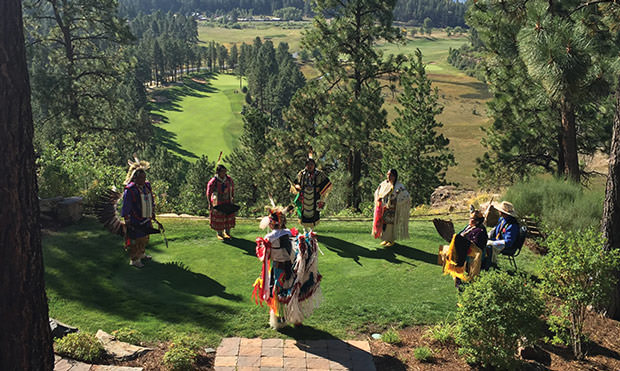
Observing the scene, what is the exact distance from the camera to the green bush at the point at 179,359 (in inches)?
275

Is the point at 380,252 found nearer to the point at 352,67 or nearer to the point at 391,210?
the point at 391,210

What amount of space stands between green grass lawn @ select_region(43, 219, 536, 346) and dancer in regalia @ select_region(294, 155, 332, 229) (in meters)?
0.84

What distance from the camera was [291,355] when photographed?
25.0 feet

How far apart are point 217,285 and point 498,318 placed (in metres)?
5.78

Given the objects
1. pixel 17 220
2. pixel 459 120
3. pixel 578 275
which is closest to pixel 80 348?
pixel 17 220

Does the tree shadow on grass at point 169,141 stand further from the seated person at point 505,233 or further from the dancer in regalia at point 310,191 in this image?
the seated person at point 505,233

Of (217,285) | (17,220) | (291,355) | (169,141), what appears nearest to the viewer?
(17,220)

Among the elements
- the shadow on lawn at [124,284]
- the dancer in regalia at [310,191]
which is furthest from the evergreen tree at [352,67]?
the shadow on lawn at [124,284]

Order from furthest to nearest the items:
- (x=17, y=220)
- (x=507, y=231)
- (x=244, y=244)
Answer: (x=244, y=244)
(x=507, y=231)
(x=17, y=220)

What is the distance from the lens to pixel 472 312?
7.02m

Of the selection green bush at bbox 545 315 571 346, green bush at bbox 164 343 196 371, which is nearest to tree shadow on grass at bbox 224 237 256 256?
green bush at bbox 164 343 196 371

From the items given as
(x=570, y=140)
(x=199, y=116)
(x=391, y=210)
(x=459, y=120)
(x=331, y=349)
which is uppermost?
(x=570, y=140)

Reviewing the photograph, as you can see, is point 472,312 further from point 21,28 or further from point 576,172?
point 576,172

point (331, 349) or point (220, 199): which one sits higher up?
point (220, 199)
